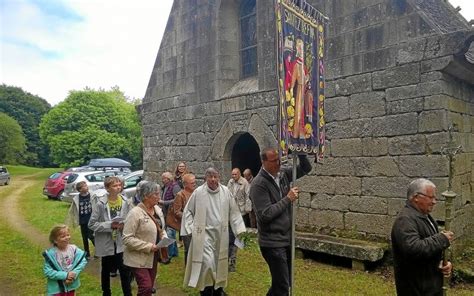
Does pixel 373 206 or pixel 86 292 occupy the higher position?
pixel 373 206

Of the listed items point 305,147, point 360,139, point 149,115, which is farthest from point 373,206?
point 149,115

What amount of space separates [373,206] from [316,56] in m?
3.35

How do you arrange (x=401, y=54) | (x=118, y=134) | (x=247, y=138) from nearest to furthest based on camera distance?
(x=401, y=54) < (x=247, y=138) < (x=118, y=134)

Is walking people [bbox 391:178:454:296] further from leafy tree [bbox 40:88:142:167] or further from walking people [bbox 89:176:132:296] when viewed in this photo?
leafy tree [bbox 40:88:142:167]

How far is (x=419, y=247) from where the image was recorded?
3168 mm

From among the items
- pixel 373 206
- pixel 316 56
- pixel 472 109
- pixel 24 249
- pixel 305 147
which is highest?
pixel 316 56

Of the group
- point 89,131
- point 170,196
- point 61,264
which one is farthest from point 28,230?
point 89,131

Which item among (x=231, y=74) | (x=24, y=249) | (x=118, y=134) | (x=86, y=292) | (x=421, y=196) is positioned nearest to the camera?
(x=421, y=196)

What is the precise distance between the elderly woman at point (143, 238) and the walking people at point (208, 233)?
0.54 meters

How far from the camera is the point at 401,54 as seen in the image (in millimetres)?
6789

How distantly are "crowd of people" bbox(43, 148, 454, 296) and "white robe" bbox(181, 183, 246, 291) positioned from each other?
0.04ft

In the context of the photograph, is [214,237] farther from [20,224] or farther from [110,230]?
[20,224]

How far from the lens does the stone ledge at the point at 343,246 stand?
660cm

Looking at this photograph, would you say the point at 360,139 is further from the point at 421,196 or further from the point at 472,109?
the point at 421,196
